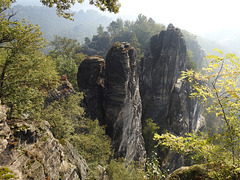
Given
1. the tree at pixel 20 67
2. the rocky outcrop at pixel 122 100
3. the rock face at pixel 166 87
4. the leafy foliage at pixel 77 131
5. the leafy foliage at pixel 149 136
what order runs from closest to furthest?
the tree at pixel 20 67 → the leafy foliage at pixel 77 131 → the rocky outcrop at pixel 122 100 → the leafy foliage at pixel 149 136 → the rock face at pixel 166 87

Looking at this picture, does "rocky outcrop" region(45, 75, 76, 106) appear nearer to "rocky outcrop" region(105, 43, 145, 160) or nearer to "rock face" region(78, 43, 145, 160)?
"rock face" region(78, 43, 145, 160)

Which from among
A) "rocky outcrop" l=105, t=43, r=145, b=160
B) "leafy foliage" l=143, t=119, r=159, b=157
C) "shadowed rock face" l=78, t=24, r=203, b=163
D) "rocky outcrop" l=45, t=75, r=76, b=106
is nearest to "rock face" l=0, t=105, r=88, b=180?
"rocky outcrop" l=45, t=75, r=76, b=106

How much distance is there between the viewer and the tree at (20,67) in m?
12.0

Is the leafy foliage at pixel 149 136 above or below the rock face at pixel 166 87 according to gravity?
below

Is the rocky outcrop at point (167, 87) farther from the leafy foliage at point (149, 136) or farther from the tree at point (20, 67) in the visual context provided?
the tree at point (20, 67)

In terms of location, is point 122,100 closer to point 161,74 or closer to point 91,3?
point 91,3

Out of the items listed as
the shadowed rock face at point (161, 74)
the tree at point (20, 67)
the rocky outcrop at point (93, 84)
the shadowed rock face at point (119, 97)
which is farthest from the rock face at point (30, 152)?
the shadowed rock face at point (161, 74)

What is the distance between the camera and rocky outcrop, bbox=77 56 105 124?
32406 millimetres

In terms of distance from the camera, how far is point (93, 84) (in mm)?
33625

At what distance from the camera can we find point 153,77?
55.1 m

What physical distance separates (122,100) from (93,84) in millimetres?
8085

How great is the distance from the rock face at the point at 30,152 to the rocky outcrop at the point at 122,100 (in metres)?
18.1

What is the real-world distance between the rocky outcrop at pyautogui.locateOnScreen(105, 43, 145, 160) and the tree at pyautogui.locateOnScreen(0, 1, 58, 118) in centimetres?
1800

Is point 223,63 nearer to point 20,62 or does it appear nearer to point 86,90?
point 20,62
